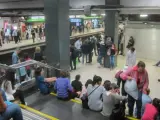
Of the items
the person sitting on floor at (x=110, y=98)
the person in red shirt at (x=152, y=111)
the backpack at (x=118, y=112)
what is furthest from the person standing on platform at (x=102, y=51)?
the person in red shirt at (x=152, y=111)

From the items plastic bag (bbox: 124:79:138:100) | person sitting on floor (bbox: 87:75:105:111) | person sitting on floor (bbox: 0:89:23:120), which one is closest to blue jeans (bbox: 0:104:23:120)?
person sitting on floor (bbox: 0:89:23:120)

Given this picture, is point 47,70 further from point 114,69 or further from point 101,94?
point 114,69

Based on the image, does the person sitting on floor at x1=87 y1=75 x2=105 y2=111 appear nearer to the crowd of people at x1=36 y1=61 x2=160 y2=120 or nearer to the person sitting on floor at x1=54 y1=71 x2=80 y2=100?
the crowd of people at x1=36 y1=61 x2=160 y2=120

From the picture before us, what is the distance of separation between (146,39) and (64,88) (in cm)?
972

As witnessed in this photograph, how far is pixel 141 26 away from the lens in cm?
1397

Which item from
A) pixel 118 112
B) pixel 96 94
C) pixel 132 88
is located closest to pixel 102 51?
pixel 96 94

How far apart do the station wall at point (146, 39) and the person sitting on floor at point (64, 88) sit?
9.32 meters

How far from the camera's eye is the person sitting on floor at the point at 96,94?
16.7 ft

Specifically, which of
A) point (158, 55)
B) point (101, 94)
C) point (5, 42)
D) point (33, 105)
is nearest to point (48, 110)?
point (33, 105)

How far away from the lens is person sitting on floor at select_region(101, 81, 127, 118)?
14.9ft

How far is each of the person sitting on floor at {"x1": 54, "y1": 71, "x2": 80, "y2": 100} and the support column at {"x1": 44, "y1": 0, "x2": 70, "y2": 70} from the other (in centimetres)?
173

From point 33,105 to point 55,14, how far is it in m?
3.17

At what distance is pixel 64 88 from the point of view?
18.9ft

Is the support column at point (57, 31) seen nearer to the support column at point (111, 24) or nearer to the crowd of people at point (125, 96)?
the crowd of people at point (125, 96)
